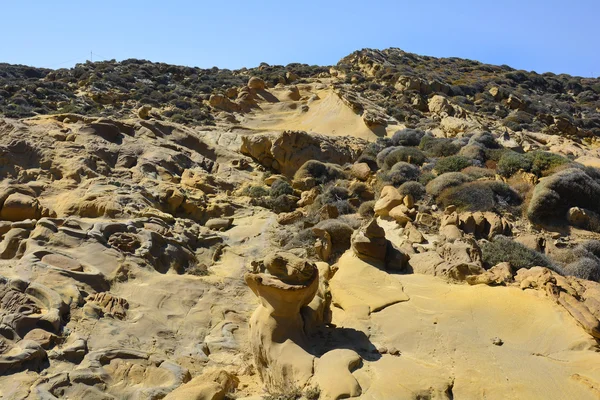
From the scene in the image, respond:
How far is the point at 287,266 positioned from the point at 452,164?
31.1 ft

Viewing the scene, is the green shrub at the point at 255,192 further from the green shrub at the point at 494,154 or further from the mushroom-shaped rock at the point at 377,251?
the green shrub at the point at 494,154

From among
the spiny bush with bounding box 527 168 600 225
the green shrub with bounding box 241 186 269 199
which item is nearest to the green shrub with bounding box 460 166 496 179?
the spiny bush with bounding box 527 168 600 225

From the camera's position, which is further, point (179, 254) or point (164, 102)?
point (164, 102)

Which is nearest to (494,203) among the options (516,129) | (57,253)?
(57,253)

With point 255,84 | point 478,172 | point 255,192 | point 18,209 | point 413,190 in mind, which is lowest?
point 255,192

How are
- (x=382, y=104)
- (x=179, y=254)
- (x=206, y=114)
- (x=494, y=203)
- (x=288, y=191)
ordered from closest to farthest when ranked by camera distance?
(x=179, y=254) → (x=494, y=203) → (x=288, y=191) → (x=206, y=114) → (x=382, y=104)

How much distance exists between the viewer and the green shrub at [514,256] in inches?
344

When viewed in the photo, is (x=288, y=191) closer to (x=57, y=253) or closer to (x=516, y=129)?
(x=57, y=253)

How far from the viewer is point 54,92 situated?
89.9 ft

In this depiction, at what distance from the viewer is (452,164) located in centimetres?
1443

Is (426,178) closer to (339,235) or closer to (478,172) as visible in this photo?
(478,172)

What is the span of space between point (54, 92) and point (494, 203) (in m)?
26.2

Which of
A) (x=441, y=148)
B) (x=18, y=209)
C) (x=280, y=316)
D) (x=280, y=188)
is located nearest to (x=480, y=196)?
(x=441, y=148)

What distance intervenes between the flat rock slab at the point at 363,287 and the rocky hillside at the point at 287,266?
0.14 ft
